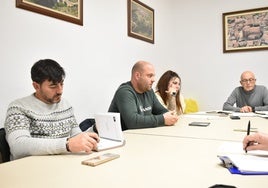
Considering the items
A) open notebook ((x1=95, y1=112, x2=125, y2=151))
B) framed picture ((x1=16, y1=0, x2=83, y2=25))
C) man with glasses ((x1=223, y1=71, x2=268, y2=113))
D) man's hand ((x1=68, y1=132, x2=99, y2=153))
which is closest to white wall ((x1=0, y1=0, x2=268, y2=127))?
framed picture ((x1=16, y1=0, x2=83, y2=25))

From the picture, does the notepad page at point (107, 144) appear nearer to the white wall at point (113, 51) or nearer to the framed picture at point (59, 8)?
the white wall at point (113, 51)

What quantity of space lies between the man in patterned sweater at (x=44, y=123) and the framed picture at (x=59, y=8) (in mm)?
838

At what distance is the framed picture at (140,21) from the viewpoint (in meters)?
3.43

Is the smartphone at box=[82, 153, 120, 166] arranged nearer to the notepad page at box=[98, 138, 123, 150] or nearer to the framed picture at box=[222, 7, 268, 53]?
the notepad page at box=[98, 138, 123, 150]

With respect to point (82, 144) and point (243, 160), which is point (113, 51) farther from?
point (243, 160)

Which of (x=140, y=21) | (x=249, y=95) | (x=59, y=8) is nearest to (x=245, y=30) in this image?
(x=249, y=95)

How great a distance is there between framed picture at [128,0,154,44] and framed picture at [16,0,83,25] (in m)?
1.00

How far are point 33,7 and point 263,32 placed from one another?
11.4ft

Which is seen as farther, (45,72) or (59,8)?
(59,8)

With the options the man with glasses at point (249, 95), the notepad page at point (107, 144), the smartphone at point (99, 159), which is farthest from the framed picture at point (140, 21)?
the smartphone at point (99, 159)

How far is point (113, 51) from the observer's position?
3.08 meters

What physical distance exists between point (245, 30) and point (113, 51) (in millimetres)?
2375

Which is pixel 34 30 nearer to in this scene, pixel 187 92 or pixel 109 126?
pixel 109 126

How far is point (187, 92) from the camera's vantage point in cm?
464
